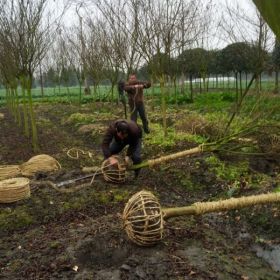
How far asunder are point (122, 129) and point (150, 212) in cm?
224

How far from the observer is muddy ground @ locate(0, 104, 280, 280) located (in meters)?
4.00

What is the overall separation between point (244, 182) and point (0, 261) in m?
3.90

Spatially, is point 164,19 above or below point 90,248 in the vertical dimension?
above

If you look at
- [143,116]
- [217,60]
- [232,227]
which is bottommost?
[232,227]

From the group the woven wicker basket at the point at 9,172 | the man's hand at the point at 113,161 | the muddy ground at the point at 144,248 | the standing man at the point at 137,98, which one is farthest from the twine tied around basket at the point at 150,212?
the standing man at the point at 137,98

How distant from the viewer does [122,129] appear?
6.18 meters

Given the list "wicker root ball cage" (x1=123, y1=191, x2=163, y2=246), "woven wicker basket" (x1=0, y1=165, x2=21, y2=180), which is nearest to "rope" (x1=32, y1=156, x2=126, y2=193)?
"woven wicker basket" (x1=0, y1=165, x2=21, y2=180)

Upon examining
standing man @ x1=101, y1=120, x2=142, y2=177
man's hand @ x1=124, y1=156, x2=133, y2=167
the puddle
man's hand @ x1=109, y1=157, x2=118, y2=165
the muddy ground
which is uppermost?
standing man @ x1=101, y1=120, x2=142, y2=177

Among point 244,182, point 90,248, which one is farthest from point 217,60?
point 90,248

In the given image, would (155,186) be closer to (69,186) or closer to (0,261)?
(69,186)

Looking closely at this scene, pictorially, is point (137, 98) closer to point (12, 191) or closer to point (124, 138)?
point (124, 138)

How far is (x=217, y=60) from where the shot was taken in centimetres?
2858

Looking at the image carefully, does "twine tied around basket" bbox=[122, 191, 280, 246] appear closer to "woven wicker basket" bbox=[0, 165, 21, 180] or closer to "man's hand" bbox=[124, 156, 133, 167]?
"man's hand" bbox=[124, 156, 133, 167]

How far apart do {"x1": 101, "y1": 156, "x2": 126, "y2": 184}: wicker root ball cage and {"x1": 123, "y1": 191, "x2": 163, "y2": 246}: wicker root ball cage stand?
1970 mm
